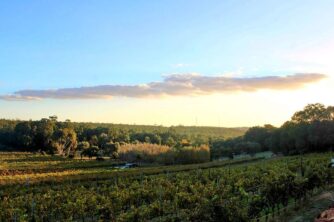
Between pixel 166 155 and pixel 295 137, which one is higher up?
pixel 295 137

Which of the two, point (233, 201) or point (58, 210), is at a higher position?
point (233, 201)

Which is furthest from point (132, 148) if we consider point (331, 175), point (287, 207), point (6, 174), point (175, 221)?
point (175, 221)

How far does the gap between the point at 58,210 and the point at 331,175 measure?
19.9 meters

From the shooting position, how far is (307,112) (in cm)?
9938

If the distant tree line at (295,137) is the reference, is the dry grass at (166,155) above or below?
below

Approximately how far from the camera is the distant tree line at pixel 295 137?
255 ft

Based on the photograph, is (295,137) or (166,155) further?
(166,155)

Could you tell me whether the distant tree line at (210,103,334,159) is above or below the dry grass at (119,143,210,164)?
above

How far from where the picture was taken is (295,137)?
8169 centimetres

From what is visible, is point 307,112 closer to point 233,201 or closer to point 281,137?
point 281,137

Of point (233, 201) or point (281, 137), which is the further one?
point (281, 137)

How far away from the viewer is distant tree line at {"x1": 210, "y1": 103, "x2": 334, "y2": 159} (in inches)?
3061

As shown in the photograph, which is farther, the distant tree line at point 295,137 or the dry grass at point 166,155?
the dry grass at point 166,155

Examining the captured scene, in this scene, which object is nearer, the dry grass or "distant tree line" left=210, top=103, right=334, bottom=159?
"distant tree line" left=210, top=103, right=334, bottom=159
